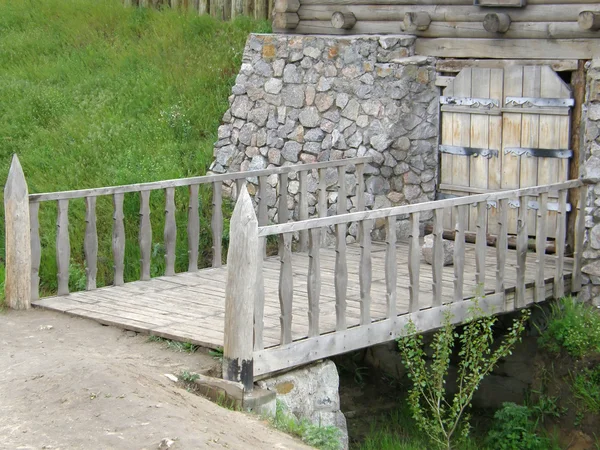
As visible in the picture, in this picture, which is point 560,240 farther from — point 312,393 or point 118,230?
point 118,230

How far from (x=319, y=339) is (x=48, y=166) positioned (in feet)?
21.0

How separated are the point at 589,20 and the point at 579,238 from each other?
6.75 ft

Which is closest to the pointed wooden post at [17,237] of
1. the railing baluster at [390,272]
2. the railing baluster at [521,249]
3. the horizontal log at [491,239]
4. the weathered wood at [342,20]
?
Answer: the railing baluster at [390,272]

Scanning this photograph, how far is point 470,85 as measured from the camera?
10969 mm

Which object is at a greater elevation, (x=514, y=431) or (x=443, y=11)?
(x=443, y=11)

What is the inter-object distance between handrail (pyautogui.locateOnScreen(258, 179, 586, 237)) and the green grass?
3.70 m

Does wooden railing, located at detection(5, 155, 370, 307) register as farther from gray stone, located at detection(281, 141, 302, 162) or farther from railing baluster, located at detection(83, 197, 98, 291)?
gray stone, located at detection(281, 141, 302, 162)

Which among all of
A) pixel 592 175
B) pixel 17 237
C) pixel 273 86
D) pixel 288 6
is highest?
pixel 288 6

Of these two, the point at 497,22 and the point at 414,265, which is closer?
the point at 414,265

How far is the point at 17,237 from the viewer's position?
8586mm

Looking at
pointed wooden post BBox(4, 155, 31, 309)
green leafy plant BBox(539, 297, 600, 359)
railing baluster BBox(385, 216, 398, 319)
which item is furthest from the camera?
green leafy plant BBox(539, 297, 600, 359)

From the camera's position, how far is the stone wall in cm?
968

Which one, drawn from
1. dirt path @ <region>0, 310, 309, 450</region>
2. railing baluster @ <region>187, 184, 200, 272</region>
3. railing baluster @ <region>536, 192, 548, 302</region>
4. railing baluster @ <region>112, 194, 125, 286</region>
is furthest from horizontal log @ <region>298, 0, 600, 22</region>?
dirt path @ <region>0, 310, 309, 450</region>

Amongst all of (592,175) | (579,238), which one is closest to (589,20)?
(592,175)
